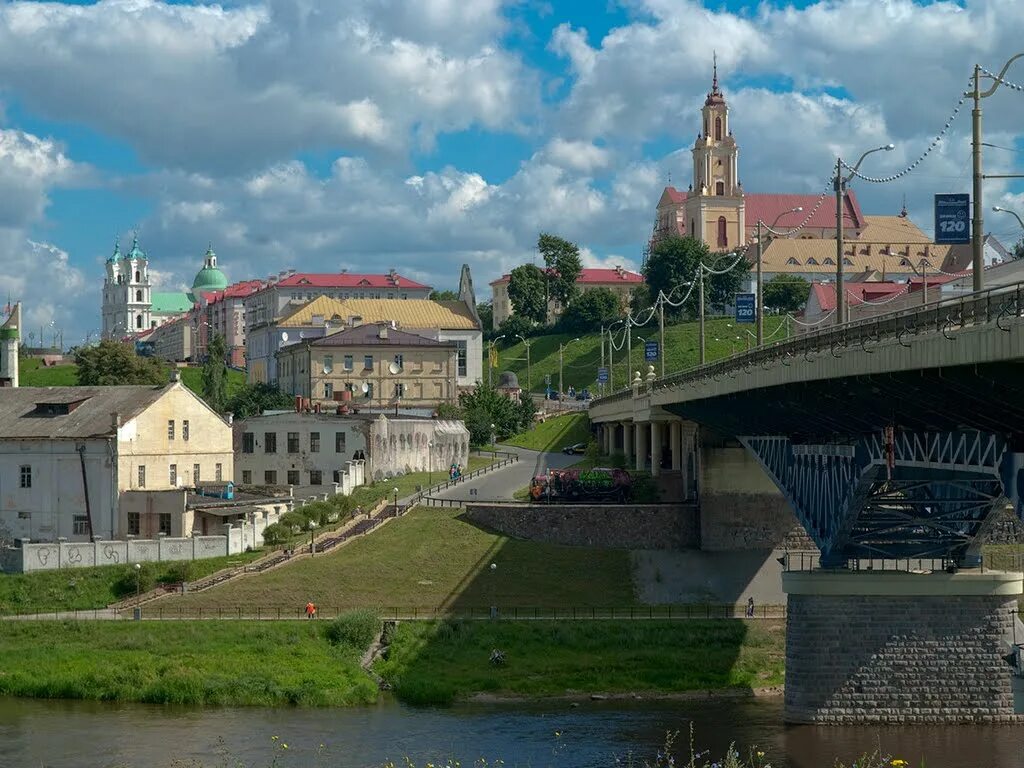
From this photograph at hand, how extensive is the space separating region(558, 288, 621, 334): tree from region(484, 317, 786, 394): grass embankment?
1.16m

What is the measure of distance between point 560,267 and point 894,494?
447 ft

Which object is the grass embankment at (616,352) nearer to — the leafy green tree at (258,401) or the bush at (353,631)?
the leafy green tree at (258,401)

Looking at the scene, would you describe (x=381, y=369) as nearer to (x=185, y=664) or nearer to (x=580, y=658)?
(x=580, y=658)

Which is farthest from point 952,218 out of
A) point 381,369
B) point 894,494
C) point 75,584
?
point 381,369

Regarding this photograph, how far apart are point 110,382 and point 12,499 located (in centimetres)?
6329

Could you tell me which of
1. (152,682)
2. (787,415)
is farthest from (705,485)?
(152,682)

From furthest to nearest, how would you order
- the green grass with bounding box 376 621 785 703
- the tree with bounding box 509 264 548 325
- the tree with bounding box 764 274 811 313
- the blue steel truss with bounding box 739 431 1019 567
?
the tree with bounding box 509 264 548 325 → the tree with bounding box 764 274 811 313 → the green grass with bounding box 376 621 785 703 → the blue steel truss with bounding box 739 431 1019 567

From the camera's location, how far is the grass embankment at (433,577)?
6806 cm

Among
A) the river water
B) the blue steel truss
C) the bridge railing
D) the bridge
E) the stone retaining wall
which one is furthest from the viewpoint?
the stone retaining wall

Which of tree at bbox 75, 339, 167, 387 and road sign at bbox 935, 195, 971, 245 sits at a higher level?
tree at bbox 75, 339, 167, 387

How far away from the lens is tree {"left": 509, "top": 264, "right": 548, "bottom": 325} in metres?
188

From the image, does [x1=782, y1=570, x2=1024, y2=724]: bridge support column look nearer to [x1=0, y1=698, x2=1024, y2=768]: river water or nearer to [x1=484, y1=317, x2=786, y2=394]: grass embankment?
[x1=0, y1=698, x2=1024, y2=768]: river water

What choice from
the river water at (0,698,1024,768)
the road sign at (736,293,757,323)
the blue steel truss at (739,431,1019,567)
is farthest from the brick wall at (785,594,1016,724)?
the road sign at (736,293,757,323)

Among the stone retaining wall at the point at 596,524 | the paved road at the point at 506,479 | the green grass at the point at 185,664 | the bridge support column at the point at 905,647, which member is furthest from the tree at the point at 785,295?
the bridge support column at the point at 905,647
